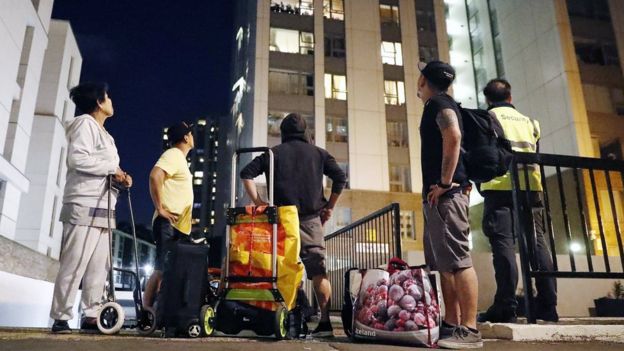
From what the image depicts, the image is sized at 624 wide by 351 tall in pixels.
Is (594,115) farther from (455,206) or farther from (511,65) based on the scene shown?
(455,206)

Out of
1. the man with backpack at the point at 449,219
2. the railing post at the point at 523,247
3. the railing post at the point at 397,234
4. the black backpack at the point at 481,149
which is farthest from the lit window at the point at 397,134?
the man with backpack at the point at 449,219

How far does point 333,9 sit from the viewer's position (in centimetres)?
3098

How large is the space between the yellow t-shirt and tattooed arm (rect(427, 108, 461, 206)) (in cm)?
248

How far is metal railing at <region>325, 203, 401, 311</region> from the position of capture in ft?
18.1

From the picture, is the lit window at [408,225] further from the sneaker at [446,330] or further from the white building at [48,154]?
the sneaker at [446,330]

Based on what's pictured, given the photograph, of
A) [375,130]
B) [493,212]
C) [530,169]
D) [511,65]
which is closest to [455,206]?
[493,212]

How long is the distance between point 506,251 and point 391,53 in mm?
29127

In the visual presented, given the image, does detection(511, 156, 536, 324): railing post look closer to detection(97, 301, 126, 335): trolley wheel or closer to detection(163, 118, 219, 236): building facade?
detection(97, 301, 126, 335): trolley wheel

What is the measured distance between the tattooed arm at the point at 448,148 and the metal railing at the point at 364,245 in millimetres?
2125

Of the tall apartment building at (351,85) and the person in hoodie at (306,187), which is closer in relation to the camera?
the person in hoodie at (306,187)

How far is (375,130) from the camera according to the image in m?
28.6

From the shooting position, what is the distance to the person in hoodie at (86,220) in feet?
11.6

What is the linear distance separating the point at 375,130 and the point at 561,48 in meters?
13.5

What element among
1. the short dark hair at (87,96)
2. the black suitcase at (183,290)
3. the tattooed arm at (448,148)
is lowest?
the black suitcase at (183,290)
